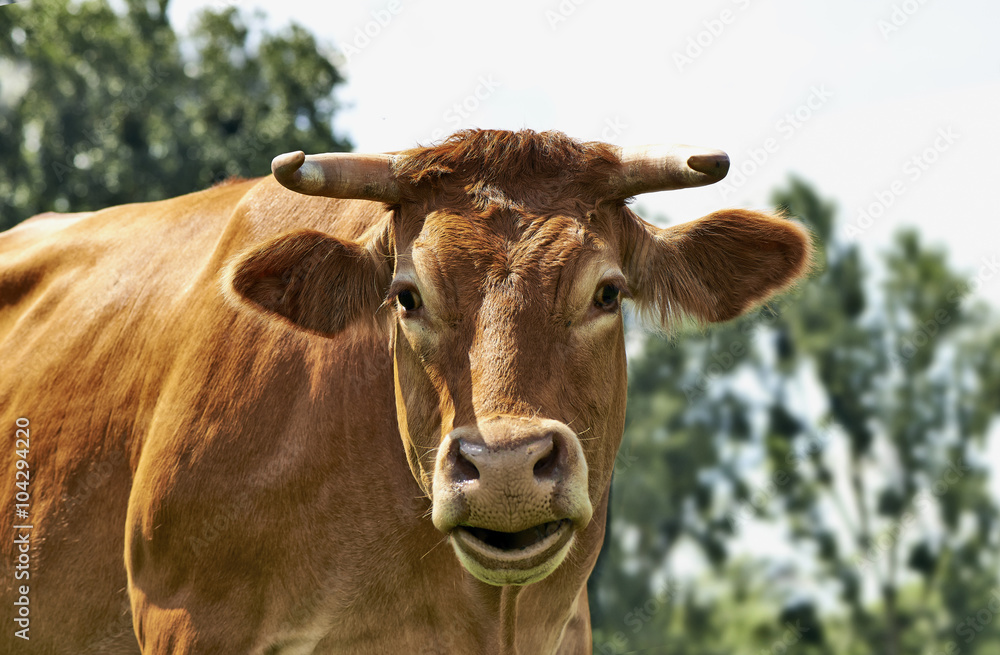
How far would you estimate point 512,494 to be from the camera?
3.06m

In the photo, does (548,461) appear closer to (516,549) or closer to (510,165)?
(516,549)

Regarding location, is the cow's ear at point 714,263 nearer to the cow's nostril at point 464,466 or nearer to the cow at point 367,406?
the cow at point 367,406

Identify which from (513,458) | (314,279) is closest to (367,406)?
(314,279)

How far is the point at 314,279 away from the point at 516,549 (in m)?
1.54

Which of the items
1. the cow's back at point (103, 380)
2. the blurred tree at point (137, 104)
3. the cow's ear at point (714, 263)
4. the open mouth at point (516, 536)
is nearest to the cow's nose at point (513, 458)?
the open mouth at point (516, 536)

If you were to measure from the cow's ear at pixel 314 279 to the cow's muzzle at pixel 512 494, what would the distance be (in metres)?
1.13

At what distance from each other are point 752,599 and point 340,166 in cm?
3269

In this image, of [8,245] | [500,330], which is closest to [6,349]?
[8,245]

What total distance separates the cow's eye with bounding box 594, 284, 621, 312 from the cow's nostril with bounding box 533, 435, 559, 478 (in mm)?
707

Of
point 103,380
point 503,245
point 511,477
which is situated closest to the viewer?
point 511,477

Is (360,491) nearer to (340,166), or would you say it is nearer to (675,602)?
(340,166)

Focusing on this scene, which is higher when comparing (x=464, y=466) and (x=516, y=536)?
(x=464, y=466)

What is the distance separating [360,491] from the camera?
4.16 metres

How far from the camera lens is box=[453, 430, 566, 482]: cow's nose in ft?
10.0
